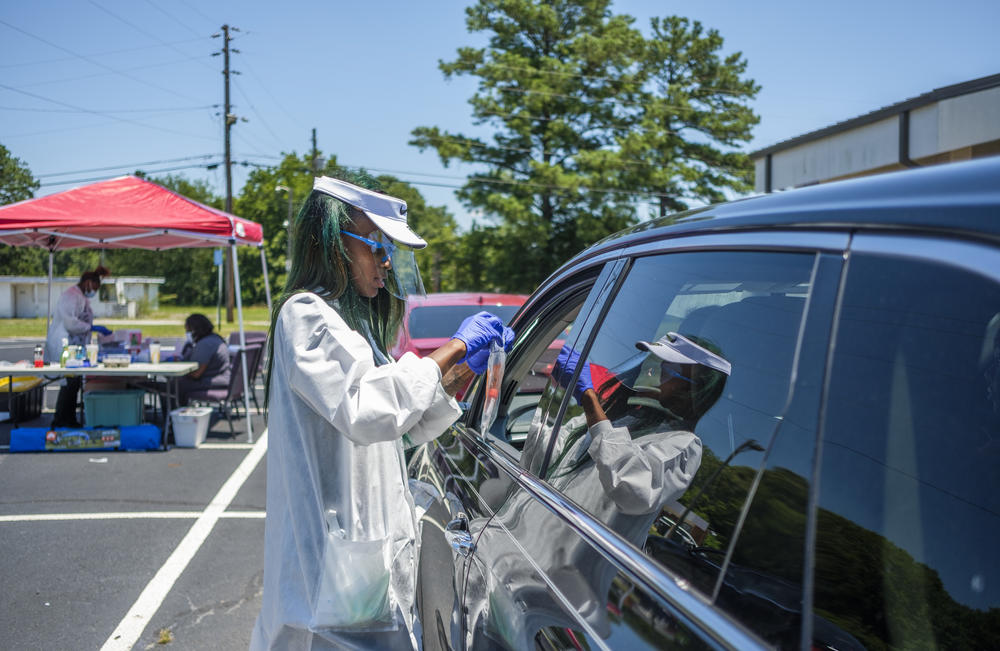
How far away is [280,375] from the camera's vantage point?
184cm

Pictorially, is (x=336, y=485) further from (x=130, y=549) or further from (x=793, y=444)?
(x=130, y=549)

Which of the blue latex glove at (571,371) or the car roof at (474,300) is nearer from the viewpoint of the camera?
the blue latex glove at (571,371)

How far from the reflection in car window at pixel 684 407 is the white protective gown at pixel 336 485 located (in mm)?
416

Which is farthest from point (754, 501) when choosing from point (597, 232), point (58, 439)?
point (597, 232)

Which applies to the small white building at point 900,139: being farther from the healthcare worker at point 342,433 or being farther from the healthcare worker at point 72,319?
the healthcare worker at point 72,319

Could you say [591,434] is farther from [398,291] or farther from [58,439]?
[58,439]

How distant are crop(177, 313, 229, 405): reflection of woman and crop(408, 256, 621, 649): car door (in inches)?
255

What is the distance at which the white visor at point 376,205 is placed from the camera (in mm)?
1941

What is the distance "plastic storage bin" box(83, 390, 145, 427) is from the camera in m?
8.00

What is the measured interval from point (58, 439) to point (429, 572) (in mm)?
6866

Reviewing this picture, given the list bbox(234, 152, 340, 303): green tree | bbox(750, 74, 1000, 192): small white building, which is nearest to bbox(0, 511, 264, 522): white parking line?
bbox(750, 74, 1000, 192): small white building

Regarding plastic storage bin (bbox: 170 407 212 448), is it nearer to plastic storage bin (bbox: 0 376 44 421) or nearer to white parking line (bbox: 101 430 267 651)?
white parking line (bbox: 101 430 267 651)

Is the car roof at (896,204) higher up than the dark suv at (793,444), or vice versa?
the car roof at (896,204)

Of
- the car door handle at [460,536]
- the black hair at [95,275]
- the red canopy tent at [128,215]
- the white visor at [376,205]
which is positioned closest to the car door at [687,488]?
the car door handle at [460,536]
